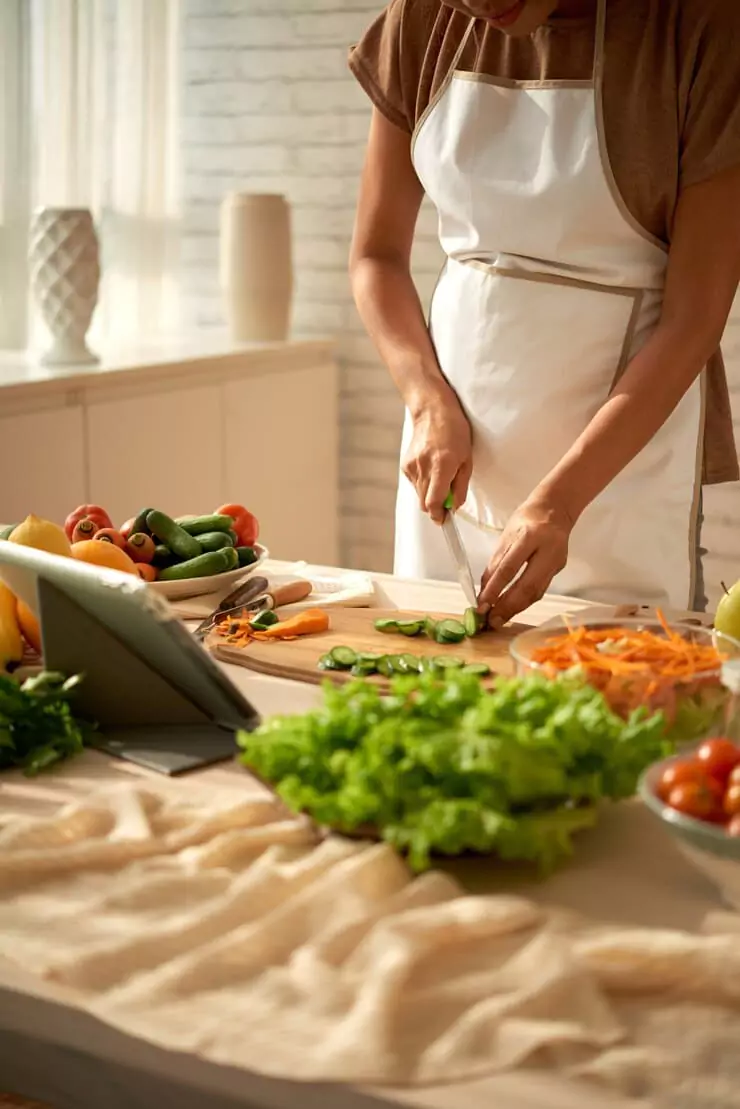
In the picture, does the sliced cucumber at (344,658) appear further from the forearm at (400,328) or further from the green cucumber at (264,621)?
the forearm at (400,328)

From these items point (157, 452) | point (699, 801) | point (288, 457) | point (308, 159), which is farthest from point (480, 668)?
point (308, 159)

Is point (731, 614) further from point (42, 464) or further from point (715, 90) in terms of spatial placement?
point (42, 464)

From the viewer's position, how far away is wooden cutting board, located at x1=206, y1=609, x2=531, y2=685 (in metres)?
1.62

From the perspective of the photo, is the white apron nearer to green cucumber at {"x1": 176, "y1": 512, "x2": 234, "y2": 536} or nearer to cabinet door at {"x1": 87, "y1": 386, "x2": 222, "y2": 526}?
green cucumber at {"x1": 176, "y1": 512, "x2": 234, "y2": 536}

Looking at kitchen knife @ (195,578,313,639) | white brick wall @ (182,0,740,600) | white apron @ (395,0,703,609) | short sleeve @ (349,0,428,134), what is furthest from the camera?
white brick wall @ (182,0,740,600)

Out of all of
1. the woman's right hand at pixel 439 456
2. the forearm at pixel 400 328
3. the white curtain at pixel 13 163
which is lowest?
the woman's right hand at pixel 439 456

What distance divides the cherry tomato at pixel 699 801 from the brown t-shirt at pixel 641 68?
3.80 feet

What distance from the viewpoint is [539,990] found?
0.89 meters

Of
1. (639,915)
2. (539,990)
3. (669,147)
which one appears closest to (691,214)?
(669,147)

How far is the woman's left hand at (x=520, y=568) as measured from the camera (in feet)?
5.69

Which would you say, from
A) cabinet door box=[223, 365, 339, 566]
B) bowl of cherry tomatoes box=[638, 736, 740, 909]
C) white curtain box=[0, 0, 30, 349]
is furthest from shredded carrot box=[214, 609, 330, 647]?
white curtain box=[0, 0, 30, 349]

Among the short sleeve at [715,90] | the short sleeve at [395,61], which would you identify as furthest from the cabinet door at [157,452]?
the short sleeve at [715,90]

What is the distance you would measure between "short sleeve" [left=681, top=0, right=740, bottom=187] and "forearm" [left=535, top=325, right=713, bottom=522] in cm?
22

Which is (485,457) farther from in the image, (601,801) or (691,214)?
(601,801)
